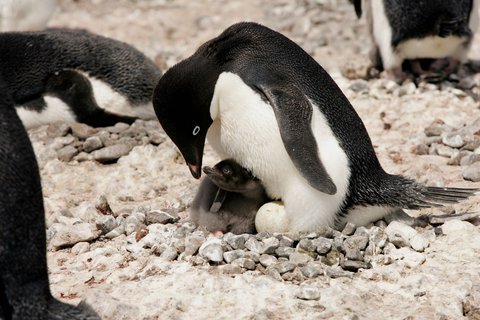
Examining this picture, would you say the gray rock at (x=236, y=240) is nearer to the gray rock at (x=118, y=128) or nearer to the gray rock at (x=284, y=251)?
the gray rock at (x=284, y=251)

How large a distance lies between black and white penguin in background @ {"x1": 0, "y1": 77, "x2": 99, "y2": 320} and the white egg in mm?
1238

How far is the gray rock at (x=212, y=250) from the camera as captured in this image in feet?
11.3

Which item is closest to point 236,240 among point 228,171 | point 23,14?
point 228,171

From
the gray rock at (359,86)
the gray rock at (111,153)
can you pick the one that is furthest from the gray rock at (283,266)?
the gray rock at (359,86)

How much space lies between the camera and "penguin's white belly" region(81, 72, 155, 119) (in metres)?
5.62

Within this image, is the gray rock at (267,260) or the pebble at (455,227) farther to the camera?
the pebble at (455,227)

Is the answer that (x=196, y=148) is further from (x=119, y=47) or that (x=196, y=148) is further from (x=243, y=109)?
(x=119, y=47)

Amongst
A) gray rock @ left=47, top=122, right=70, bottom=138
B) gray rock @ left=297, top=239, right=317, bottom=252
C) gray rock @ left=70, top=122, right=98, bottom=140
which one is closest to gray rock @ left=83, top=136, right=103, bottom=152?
gray rock @ left=70, top=122, right=98, bottom=140

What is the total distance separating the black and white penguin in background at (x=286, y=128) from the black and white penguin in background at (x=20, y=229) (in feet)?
3.73

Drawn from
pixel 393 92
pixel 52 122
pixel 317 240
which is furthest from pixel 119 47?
pixel 317 240

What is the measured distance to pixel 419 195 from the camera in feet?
12.6

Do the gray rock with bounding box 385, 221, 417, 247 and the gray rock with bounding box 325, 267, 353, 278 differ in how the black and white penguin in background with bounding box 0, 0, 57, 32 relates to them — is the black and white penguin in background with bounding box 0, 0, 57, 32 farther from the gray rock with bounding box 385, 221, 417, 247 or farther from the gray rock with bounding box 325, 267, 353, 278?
the gray rock with bounding box 325, 267, 353, 278

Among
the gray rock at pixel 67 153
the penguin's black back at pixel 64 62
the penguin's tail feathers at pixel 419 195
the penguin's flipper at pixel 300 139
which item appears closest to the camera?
the penguin's flipper at pixel 300 139

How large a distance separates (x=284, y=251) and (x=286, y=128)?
479mm
